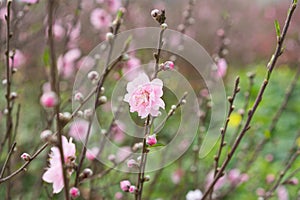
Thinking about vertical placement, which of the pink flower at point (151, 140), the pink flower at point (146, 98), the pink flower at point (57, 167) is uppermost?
the pink flower at point (146, 98)

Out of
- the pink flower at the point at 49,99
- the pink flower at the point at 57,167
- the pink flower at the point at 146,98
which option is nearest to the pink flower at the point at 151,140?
the pink flower at the point at 146,98

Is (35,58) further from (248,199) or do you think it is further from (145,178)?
(145,178)

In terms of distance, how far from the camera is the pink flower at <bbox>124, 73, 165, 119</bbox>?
1239mm

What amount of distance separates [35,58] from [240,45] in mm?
4517

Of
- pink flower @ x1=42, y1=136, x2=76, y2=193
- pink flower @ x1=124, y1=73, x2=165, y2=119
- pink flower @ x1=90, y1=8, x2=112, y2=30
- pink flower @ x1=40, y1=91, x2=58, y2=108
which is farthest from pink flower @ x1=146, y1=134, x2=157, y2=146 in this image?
pink flower @ x1=90, y1=8, x2=112, y2=30

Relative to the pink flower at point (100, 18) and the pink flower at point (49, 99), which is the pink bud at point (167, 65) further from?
the pink flower at point (100, 18)

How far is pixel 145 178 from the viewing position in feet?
4.44

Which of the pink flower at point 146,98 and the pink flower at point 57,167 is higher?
the pink flower at point 146,98

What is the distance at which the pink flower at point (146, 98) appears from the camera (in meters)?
1.24

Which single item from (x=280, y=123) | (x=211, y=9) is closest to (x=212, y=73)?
(x=280, y=123)

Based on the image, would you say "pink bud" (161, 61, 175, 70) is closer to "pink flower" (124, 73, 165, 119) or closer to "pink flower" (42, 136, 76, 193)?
"pink flower" (124, 73, 165, 119)

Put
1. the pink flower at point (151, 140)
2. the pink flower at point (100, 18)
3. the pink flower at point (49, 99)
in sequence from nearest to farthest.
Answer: the pink flower at point (49, 99), the pink flower at point (151, 140), the pink flower at point (100, 18)

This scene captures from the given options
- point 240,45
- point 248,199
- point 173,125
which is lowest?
point 248,199

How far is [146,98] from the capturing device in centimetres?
124
